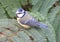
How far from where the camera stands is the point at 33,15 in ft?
8.59

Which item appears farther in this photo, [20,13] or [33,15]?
[33,15]

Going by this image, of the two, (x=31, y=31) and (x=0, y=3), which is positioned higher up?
(x=0, y=3)

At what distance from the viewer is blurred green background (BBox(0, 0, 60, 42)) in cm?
233

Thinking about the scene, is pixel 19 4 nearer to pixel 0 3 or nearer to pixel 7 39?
pixel 0 3

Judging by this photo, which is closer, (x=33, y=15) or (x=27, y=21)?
(x=27, y=21)

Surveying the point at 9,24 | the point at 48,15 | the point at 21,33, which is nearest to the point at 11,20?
the point at 9,24

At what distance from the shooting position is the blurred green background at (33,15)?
233 centimetres

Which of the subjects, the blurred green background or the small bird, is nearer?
the blurred green background

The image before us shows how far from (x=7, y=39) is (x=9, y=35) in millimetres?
56

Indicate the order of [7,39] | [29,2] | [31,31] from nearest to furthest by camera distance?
[7,39]
[31,31]
[29,2]

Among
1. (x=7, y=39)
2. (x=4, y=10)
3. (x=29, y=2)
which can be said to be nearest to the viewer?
→ (x=7, y=39)

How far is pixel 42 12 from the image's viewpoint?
270 centimetres

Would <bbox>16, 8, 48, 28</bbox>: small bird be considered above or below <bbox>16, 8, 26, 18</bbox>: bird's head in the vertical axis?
below

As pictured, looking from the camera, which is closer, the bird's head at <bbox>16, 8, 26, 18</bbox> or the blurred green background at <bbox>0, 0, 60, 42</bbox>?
the blurred green background at <bbox>0, 0, 60, 42</bbox>
